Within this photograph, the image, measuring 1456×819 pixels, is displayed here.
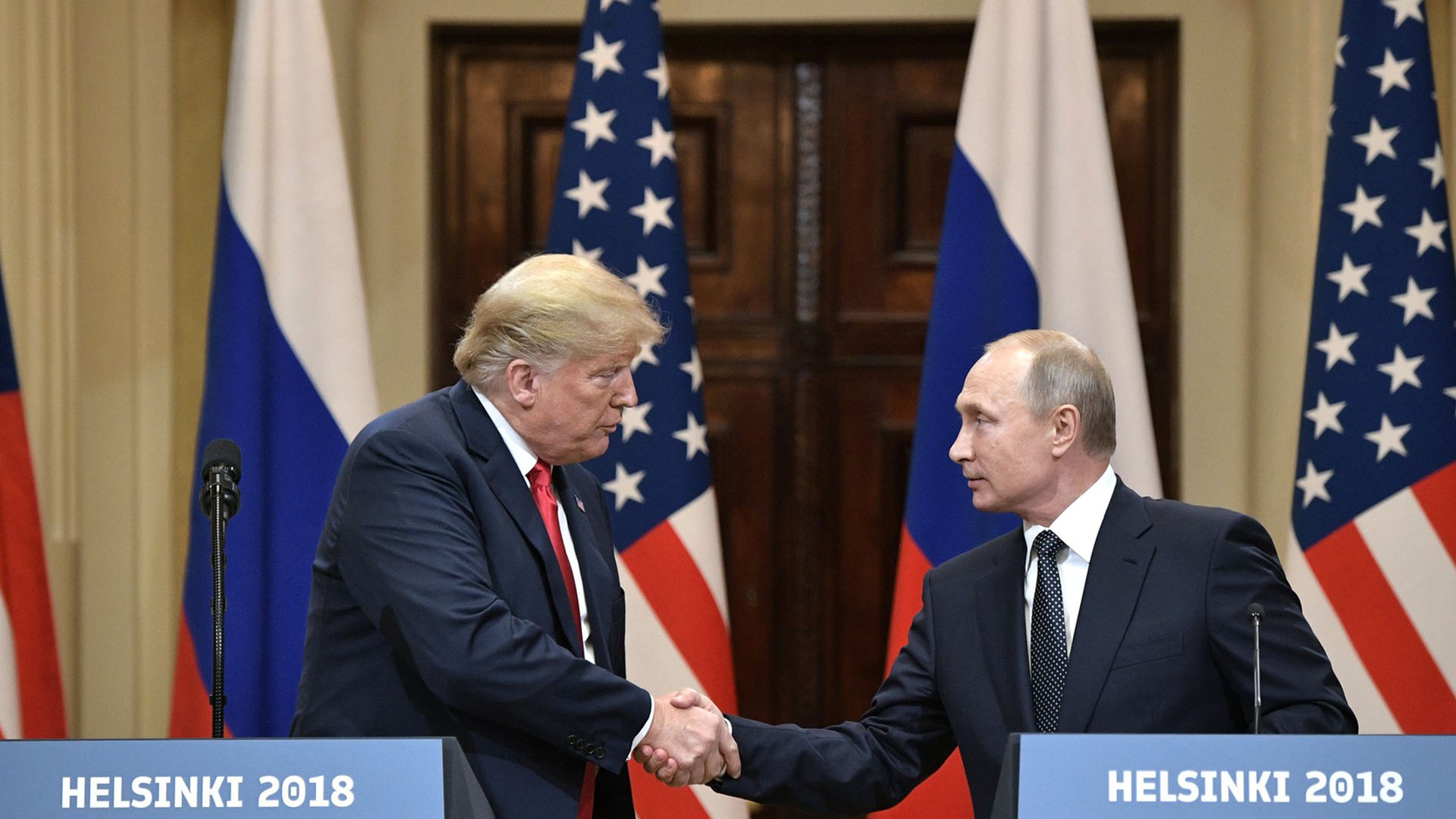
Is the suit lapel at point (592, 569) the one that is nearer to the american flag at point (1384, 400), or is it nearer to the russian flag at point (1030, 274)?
the russian flag at point (1030, 274)

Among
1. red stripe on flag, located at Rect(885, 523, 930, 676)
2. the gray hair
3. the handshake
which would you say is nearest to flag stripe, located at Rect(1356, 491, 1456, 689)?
red stripe on flag, located at Rect(885, 523, 930, 676)

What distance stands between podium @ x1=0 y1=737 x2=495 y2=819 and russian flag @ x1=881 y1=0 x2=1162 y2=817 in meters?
2.25

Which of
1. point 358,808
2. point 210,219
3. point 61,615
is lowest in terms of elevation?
point 61,615

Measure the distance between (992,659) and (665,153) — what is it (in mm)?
1869

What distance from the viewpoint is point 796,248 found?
4723mm

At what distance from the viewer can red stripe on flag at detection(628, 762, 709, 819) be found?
3.86 meters

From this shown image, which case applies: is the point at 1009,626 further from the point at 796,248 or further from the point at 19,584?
the point at 796,248

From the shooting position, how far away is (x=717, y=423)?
186 inches

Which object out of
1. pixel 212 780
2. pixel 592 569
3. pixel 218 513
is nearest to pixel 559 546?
pixel 592 569

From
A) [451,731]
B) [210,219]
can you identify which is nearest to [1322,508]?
[451,731]

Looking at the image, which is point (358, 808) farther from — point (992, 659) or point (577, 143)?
point (577, 143)

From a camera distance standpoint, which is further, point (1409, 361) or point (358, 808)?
point (1409, 361)

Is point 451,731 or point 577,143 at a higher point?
point 577,143

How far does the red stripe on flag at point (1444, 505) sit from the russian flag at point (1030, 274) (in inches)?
24.0
